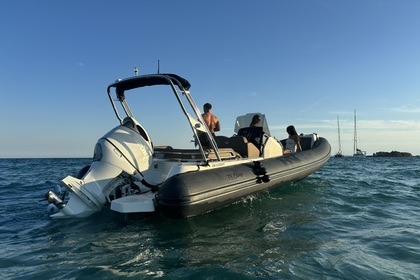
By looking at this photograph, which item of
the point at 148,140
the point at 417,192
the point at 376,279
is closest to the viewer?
the point at 376,279

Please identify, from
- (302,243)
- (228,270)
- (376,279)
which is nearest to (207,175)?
(302,243)

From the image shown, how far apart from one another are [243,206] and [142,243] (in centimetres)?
260

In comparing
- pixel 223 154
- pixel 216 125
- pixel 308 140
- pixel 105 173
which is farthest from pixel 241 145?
pixel 308 140

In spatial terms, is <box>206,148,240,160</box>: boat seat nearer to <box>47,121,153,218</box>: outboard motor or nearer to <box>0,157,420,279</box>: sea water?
<box>0,157,420,279</box>: sea water

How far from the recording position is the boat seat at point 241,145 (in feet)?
23.5

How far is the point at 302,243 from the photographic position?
3.92 meters

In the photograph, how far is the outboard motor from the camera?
16.2 feet

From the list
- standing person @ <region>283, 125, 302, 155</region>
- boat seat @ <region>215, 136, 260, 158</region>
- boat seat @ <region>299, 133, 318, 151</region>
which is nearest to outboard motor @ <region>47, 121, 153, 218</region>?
boat seat @ <region>215, 136, 260, 158</region>

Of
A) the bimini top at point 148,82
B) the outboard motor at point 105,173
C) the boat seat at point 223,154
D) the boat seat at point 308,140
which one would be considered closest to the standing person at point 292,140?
the boat seat at point 308,140

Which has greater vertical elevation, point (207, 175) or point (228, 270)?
point (207, 175)

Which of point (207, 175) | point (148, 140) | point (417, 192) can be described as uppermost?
point (148, 140)

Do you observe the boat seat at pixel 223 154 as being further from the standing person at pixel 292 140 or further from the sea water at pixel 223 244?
the standing person at pixel 292 140

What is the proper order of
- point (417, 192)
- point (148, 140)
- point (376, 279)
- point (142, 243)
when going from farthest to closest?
point (417, 192) < point (148, 140) < point (142, 243) < point (376, 279)

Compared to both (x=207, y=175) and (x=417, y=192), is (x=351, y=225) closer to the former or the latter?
(x=207, y=175)
